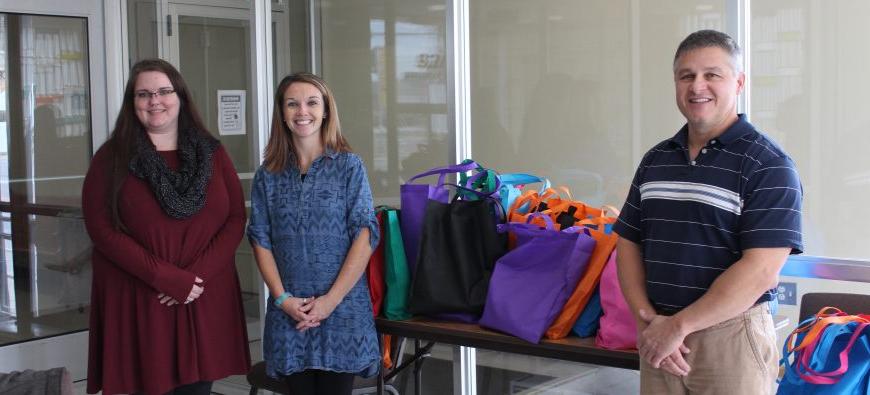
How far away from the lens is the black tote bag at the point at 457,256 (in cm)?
333

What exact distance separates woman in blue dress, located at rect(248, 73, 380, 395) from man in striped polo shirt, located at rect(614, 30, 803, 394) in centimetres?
111

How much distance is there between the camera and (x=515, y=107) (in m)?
3.83

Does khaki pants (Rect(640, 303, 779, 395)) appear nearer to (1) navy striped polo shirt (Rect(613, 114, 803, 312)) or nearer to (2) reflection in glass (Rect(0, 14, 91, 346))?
(1) navy striped polo shirt (Rect(613, 114, 803, 312))

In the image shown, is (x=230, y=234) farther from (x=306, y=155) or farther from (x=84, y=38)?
(x=84, y=38)

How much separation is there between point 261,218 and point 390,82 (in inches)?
48.8

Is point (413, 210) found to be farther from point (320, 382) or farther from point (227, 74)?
point (227, 74)

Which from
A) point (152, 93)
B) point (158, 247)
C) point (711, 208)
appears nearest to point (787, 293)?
point (711, 208)

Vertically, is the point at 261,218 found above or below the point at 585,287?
above

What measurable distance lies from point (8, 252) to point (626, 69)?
3489 mm

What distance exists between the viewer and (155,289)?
10.7ft

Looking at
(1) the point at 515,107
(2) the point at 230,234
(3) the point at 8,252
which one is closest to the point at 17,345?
(3) the point at 8,252

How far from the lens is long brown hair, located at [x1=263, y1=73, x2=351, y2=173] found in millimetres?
3246

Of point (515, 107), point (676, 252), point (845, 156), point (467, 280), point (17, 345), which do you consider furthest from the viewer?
point (17, 345)

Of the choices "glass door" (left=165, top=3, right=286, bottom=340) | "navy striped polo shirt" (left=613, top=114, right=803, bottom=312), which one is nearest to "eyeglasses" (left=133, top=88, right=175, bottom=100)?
"glass door" (left=165, top=3, right=286, bottom=340)
